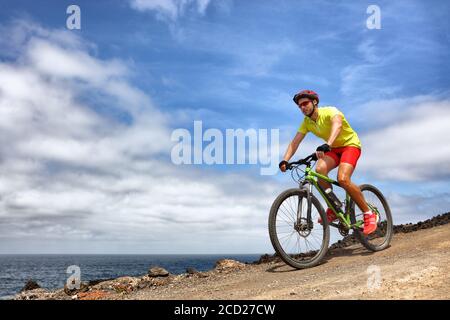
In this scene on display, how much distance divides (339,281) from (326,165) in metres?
3.31

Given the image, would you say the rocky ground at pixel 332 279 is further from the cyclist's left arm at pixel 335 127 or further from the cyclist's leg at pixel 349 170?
the cyclist's left arm at pixel 335 127

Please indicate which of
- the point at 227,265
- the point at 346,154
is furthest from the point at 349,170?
the point at 227,265

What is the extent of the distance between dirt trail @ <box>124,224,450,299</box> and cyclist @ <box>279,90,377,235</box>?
4.43 feet

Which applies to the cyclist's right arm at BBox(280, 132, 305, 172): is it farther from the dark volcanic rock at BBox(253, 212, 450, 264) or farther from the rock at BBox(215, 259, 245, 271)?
the rock at BBox(215, 259, 245, 271)

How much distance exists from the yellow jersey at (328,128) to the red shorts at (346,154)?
99 millimetres

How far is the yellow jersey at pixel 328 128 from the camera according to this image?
9461 mm

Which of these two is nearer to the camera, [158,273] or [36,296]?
[36,296]

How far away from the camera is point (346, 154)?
384 inches

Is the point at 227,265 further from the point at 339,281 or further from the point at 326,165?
the point at 339,281

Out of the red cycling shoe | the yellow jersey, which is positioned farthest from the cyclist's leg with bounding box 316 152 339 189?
the red cycling shoe

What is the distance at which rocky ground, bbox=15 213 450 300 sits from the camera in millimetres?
6273

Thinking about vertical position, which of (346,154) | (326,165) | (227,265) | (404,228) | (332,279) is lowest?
(227,265)
